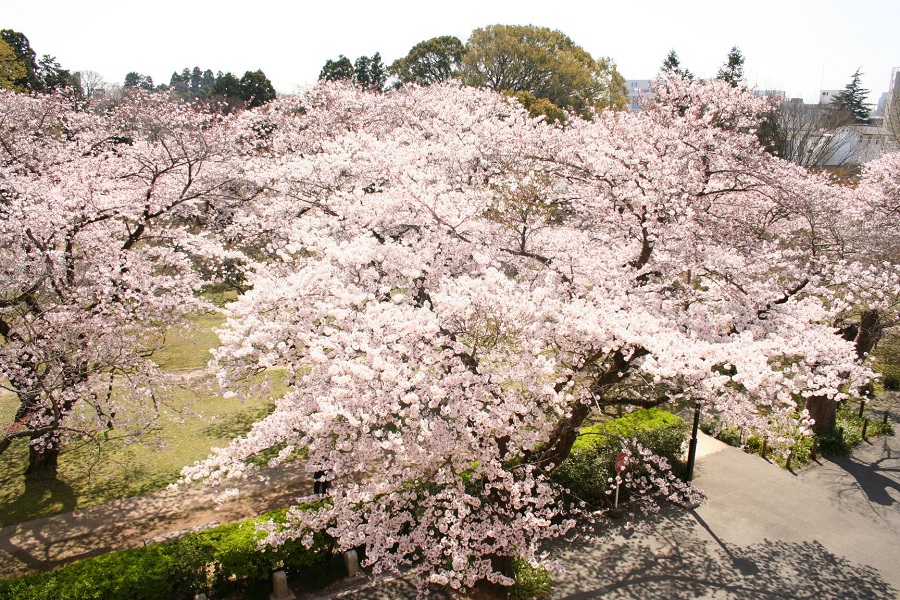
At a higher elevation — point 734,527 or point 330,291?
point 330,291

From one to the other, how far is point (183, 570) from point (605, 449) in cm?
746

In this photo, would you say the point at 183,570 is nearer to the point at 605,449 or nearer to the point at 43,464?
the point at 43,464

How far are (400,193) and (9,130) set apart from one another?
10878 mm

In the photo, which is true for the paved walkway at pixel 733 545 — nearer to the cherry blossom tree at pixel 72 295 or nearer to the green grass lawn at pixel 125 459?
the green grass lawn at pixel 125 459

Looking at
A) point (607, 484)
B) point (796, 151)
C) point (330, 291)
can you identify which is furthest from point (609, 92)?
point (330, 291)

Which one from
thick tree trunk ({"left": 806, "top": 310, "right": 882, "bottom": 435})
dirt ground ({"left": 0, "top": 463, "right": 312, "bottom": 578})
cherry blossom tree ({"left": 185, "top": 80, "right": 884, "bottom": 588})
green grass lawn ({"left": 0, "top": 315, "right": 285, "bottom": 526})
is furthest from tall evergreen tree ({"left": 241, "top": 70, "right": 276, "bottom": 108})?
thick tree trunk ({"left": 806, "top": 310, "right": 882, "bottom": 435})

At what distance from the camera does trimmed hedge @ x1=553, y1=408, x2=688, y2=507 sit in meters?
10.6

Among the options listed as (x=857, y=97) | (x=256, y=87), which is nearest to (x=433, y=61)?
(x=256, y=87)

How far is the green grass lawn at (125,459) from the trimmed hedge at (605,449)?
20.2 ft

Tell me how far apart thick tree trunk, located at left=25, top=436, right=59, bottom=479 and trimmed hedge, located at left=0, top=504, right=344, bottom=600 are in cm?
421

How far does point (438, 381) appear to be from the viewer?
22.6 feet

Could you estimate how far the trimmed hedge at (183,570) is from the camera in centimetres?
704

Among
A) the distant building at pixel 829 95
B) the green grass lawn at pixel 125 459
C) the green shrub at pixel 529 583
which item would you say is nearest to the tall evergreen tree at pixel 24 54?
the green grass lawn at pixel 125 459

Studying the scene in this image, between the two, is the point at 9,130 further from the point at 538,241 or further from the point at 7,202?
the point at 538,241
